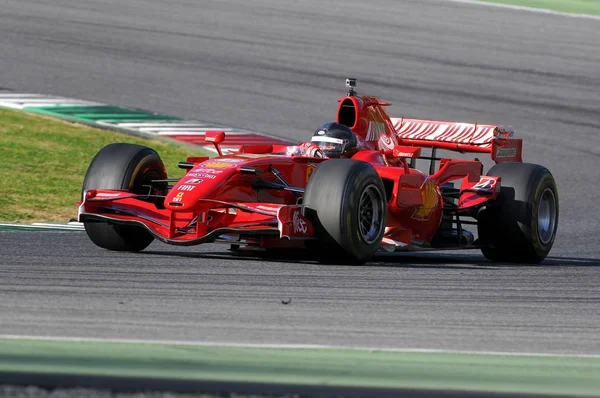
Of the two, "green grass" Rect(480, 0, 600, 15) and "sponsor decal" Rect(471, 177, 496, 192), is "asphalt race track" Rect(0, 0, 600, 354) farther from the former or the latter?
"green grass" Rect(480, 0, 600, 15)

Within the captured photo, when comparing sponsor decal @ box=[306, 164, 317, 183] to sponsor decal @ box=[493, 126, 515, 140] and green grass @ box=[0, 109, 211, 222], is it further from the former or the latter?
green grass @ box=[0, 109, 211, 222]

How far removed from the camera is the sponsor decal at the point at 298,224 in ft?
31.0

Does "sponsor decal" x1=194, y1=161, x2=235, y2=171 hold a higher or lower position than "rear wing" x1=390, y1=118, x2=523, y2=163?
lower

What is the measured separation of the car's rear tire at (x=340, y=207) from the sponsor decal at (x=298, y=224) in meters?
0.07

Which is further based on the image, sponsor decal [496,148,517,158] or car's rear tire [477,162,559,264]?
sponsor decal [496,148,517,158]

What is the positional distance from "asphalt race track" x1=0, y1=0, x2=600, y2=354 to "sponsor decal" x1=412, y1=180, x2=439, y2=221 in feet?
1.35

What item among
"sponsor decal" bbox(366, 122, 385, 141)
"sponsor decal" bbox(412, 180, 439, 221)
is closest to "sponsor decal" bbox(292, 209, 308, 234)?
"sponsor decal" bbox(412, 180, 439, 221)

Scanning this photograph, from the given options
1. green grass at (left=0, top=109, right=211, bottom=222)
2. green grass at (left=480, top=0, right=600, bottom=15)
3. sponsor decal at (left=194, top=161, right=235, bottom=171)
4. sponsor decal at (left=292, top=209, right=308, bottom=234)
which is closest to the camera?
sponsor decal at (left=292, top=209, right=308, bottom=234)

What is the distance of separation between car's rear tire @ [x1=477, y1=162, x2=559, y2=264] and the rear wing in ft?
1.43

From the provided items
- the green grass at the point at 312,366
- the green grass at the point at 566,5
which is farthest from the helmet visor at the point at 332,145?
the green grass at the point at 566,5

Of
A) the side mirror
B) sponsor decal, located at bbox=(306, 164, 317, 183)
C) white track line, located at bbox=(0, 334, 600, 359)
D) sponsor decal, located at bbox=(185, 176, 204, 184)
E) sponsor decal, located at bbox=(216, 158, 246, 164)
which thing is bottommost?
white track line, located at bbox=(0, 334, 600, 359)

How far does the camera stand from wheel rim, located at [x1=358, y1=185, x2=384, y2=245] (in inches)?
388

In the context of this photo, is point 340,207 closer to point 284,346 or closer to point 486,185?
point 486,185

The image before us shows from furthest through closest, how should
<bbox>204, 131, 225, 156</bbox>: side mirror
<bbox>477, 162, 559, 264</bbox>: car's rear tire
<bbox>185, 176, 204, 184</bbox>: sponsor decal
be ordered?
1. <bbox>477, 162, 559, 264</bbox>: car's rear tire
2. <bbox>204, 131, 225, 156</bbox>: side mirror
3. <bbox>185, 176, 204, 184</bbox>: sponsor decal
